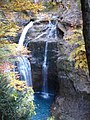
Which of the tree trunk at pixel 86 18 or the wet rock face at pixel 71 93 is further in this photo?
Result: the wet rock face at pixel 71 93

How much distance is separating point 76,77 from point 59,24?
5128mm

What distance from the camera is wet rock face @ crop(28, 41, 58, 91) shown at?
44.4 ft

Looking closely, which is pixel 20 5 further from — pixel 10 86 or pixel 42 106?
pixel 42 106

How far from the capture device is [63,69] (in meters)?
10.0

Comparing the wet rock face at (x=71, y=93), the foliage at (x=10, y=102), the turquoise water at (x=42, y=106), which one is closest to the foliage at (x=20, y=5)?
the foliage at (x=10, y=102)

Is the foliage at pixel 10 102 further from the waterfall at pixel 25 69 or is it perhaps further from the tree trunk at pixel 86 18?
the tree trunk at pixel 86 18

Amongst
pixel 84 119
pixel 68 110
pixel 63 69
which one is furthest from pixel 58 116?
pixel 63 69

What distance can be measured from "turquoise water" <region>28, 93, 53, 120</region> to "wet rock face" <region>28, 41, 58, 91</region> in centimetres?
79

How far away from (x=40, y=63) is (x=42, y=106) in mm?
2756

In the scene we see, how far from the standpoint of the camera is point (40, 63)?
A: 539 inches

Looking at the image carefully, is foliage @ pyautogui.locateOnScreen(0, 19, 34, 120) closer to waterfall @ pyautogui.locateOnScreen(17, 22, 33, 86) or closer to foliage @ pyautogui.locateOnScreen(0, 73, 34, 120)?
foliage @ pyautogui.locateOnScreen(0, 73, 34, 120)

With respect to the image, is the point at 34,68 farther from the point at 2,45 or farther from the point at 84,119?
the point at 2,45

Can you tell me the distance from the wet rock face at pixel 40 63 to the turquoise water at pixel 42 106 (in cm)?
79

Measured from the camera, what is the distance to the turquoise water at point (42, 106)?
34.6 feet
